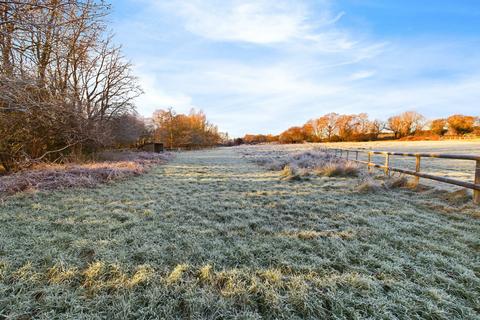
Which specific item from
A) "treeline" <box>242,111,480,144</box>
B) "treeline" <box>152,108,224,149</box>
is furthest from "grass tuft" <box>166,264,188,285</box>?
"treeline" <box>242,111,480,144</box>

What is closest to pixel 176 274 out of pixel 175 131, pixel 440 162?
pixel 440 162

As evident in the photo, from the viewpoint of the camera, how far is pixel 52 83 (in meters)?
6.20

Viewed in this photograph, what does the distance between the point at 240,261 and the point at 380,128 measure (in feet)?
248

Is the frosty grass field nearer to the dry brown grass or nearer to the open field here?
the dry brown grass

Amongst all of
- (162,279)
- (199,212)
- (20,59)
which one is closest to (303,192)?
(199,212)

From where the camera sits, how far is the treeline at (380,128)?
5462cm

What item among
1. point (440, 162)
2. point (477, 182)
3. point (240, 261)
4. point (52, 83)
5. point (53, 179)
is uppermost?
point (52, 83)

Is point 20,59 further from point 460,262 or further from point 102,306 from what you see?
point 460,262

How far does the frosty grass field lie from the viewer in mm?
1694

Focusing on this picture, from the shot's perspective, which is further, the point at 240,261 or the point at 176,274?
the point at 240,261

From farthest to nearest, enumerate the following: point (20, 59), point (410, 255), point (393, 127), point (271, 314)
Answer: point (393, 127) → point (20, 59) → point (410, 255) → point (271, 314)

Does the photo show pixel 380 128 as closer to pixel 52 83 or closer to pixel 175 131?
pixel 175 131

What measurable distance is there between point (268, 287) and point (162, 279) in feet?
3.35

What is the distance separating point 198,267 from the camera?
221cm
